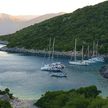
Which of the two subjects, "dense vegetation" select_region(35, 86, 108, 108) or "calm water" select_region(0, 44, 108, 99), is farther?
"calm water" select_region(0, 44, 108, 99)

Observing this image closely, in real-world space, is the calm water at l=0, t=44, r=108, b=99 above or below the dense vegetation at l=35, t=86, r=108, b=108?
below

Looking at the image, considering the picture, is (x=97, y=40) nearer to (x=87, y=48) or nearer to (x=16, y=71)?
(x=87, y=48)

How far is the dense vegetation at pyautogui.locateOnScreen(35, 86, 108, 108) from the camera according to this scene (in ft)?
184

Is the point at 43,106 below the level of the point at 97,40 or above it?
below

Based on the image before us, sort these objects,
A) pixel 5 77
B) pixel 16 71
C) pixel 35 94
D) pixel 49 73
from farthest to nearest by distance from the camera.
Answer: pixel 16 71
pixel 49 73
pixel 5 77
pixel 35 94

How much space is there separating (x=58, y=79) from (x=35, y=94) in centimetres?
2488

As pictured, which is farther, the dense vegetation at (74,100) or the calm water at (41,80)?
the calm water at (41,80)

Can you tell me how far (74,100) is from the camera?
5772 centimetres

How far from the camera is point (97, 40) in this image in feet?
638

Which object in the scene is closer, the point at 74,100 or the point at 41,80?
the point at 74,100

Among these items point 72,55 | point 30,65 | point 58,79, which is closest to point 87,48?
point 72,55

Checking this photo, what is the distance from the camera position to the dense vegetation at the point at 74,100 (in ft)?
184

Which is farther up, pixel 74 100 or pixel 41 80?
pixel 74 100

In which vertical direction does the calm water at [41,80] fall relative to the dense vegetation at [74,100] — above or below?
below
